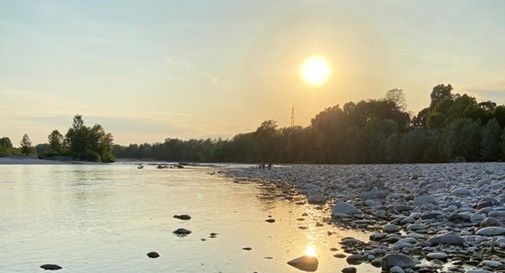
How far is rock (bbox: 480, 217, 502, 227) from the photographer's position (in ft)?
44.3

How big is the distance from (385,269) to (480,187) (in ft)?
48.2

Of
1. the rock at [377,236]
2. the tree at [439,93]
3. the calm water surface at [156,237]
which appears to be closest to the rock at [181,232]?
the calm water surface at [156,237]

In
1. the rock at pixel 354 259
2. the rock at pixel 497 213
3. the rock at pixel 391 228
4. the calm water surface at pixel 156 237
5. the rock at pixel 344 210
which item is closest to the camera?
the rock at pixel 354 259

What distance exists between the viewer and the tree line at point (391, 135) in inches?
3034

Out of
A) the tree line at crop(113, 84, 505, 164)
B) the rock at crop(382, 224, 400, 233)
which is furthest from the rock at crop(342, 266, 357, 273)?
the tree line at crop(113, 84, 505, 164)

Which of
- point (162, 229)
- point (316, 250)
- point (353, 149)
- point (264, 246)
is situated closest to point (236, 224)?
point (162, 229)

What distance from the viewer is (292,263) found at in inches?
430

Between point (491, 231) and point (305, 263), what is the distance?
5.20 meters

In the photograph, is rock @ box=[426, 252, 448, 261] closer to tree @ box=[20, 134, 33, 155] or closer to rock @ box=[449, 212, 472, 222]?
rock @ box=[449, 212, 472, 222]

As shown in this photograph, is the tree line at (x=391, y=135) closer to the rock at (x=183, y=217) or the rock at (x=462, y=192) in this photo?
the rock at (x=462, y=192)

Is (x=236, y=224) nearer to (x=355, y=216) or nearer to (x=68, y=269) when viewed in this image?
(x=355, y=216)

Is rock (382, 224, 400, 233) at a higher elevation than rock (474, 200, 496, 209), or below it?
below

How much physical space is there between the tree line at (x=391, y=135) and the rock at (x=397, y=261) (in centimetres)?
6842

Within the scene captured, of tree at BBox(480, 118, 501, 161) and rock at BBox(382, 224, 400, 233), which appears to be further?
tree at BBox(480, 118, 501, 161)
